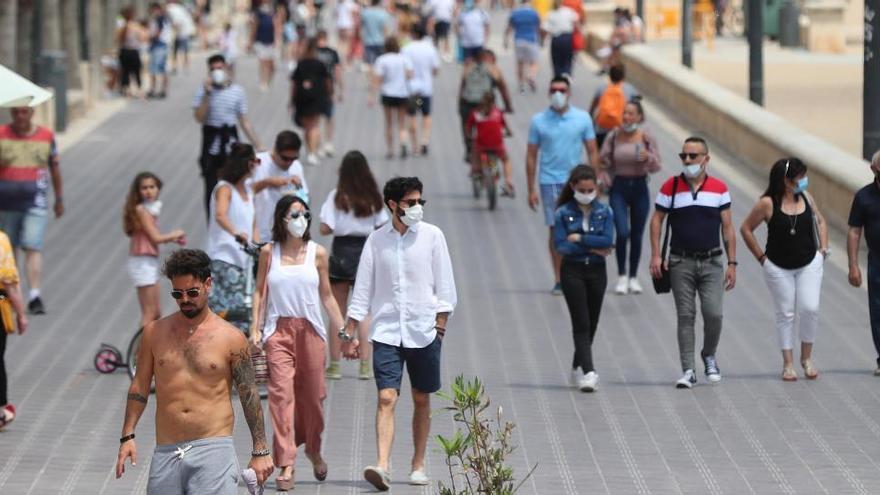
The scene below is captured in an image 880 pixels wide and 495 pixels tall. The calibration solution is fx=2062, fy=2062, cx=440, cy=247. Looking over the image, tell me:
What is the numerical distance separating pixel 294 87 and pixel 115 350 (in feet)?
34.0

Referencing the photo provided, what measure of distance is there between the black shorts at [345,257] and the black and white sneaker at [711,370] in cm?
225

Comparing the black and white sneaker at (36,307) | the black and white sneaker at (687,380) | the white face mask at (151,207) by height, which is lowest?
the black and white sneaker at (36,307)

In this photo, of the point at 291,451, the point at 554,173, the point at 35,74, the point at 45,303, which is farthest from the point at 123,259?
the point at 35,74

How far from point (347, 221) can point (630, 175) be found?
368cm

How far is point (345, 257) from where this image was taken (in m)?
12.8

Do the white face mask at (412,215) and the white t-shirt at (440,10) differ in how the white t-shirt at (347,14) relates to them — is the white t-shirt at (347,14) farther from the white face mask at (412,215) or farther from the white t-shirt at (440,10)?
the white face mask at (412,215)

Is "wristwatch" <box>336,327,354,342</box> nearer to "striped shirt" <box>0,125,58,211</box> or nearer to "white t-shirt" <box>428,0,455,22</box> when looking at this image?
"striped shirt" <box>0,125,58,211</box>

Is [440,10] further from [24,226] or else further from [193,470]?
[193,470]

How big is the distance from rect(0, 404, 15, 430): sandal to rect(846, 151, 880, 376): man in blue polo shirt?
507 centimetres

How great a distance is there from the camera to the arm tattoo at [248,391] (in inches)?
320

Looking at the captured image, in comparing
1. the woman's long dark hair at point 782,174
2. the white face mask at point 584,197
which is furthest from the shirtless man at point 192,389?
the woman's long dark hair at point 782,174

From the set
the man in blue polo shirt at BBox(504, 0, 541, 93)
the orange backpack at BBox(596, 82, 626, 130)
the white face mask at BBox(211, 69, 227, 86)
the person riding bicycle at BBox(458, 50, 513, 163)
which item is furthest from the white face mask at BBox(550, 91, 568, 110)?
the man in blue polo shirt at BBox(504, 0, 541, 93)

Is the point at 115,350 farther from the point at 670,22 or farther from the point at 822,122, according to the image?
the point at 670,22

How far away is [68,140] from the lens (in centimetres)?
2808
